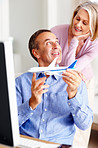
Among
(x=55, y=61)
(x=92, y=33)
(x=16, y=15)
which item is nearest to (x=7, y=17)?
(x=16, y=15)

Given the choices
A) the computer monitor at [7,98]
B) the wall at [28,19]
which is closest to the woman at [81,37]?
the computer monitor at [7,98]

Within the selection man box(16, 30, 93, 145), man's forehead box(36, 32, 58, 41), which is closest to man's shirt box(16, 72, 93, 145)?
man box(16, 30, 93, 145)

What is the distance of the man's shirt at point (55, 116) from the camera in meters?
1.25

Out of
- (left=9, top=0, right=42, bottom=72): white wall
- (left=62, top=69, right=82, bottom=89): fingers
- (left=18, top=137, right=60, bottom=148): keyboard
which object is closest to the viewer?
(left=18, top=137, right=60, bottom=148): keyboard

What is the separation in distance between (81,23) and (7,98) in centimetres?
132

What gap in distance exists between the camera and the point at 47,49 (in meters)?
1.45

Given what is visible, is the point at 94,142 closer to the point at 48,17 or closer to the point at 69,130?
the point at 69,130

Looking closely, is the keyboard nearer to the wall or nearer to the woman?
the woman

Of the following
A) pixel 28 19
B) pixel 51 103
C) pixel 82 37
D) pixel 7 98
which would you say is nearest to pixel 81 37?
pixel 82 37

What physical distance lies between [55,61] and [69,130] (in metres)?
0.36

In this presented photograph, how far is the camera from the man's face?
143 centimetres

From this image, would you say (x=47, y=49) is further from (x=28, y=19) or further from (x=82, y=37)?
(x=28, y=19)

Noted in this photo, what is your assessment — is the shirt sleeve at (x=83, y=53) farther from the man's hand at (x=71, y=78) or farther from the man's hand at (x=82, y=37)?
the man's hand at (x=71, y=78)

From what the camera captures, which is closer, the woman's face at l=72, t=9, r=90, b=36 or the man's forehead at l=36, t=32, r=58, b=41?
the man's forehead at l=36, t=32, r=58, b=41
